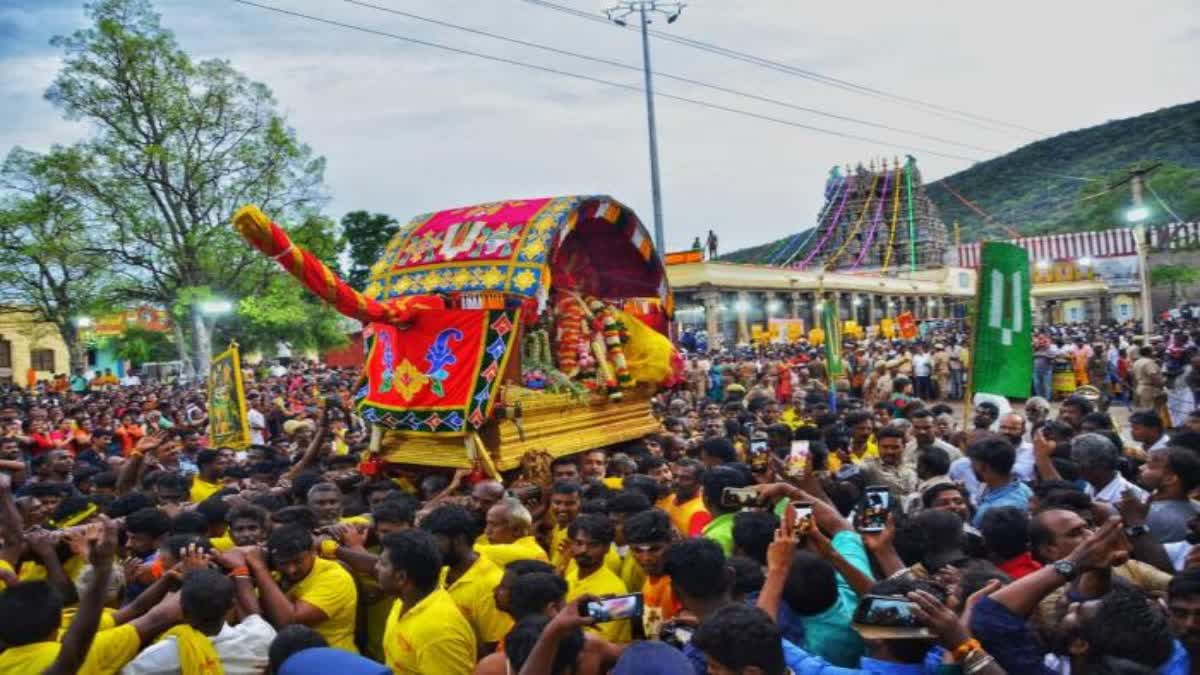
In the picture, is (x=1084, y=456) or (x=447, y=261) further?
(x=447, y=261)

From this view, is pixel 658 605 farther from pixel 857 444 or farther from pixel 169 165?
pixel 169 165

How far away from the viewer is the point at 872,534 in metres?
3.73

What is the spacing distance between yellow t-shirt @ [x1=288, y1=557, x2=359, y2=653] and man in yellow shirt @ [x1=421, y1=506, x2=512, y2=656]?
407 millimetres

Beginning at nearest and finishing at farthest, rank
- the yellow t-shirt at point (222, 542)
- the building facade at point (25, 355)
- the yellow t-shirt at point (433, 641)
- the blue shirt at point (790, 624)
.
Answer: the blue shirt at point (790, 624), the yellow t-shirt at point (433, 641), the yellow t-shirt at point (222, 542), the building facade at point (25, 355)

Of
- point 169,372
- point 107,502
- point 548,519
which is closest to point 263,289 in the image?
point 169,372

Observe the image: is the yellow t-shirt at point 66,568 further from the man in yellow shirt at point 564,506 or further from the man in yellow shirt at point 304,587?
the man in yellow shirt at point 564,506

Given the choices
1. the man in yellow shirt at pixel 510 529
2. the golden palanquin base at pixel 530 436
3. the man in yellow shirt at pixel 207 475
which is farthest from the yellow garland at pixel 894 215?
the man in yellow shirt at pixel 510 529

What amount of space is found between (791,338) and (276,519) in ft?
95.9

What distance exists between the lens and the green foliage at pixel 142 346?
133ft

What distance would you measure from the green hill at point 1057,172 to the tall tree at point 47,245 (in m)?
75.1

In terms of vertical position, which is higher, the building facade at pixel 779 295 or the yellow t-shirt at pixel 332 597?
the building facade at pixel 779 295

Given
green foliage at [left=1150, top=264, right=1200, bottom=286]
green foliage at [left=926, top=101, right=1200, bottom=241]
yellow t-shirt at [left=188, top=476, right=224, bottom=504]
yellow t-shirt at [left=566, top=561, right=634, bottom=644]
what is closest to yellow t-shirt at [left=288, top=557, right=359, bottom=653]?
yellow t-shirt at [left=566, top=561, right=634, bottom=644]

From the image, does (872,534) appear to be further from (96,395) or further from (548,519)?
(96,395)

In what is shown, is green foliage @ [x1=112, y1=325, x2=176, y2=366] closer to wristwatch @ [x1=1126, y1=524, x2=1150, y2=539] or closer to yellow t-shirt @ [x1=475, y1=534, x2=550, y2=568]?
yellow t-shirt @ [x1=475, y1=534, x2=550, y2=568]
